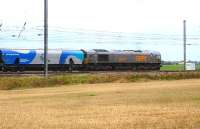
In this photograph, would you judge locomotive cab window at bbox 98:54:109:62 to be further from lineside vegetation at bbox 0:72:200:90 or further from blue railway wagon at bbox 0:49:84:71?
lineside vegetation at bbox 0:72:200:90

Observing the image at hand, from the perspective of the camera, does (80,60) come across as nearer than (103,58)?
Yes

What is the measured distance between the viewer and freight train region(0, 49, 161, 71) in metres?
68.9

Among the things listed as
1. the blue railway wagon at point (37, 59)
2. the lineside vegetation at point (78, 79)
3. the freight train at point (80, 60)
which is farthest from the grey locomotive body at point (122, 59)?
the lineside vegetation at point (78, 79)

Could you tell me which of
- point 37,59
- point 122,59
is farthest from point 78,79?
point 122,59

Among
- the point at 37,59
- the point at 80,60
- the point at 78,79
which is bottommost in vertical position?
the point at 78,79

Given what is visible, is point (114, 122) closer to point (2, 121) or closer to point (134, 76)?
point (2, 121)

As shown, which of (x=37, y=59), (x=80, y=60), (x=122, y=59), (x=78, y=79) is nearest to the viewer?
(x=78, y=79)

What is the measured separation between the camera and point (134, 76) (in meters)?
58.0

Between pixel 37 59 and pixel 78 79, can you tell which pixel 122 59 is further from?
pixel 78 79

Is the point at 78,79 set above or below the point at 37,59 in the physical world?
below

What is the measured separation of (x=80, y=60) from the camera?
74625 mm

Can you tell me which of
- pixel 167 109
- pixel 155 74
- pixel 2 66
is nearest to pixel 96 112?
pixel 167 109

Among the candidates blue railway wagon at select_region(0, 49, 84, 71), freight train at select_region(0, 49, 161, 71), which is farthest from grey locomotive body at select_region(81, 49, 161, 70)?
blue railway wagon at select_region(0, 49, 84, 71)

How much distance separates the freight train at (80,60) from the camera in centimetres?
6888
